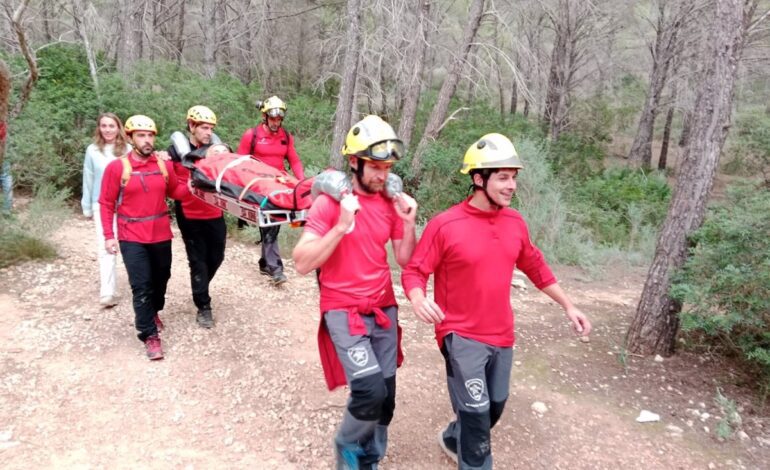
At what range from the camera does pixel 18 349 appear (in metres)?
4.67

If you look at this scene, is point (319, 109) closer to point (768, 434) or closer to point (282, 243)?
point (282, 243)

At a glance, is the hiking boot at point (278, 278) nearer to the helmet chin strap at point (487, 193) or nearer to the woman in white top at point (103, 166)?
the woman in white top at point (103, 166)

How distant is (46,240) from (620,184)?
46.8 ft

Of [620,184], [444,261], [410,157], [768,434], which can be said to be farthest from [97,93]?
[620,184]

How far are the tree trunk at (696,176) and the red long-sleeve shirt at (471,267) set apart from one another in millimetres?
2697

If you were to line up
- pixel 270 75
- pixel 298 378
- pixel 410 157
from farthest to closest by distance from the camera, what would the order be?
pixel 270 75
pixel 410 157
pixel 298 378

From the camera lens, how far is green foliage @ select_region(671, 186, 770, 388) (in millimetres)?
4492

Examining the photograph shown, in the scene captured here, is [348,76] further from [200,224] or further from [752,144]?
[752,144]

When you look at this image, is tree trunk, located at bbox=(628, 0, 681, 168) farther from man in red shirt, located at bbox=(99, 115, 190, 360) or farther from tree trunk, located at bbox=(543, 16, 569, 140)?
man in red shirt, located at bbox=(99, 115, 190, 360)

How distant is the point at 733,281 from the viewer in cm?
448

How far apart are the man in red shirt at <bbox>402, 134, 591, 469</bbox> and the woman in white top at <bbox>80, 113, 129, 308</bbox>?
12.4ft

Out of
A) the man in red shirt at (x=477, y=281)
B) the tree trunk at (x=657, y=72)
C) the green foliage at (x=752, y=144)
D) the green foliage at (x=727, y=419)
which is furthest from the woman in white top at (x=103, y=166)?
the tree trunk at (x=657, y=72)

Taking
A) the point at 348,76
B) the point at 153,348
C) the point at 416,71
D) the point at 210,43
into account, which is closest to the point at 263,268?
the point at 153,348

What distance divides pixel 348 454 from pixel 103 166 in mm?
4009
